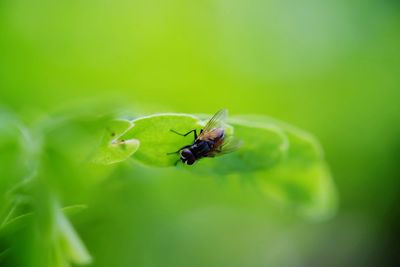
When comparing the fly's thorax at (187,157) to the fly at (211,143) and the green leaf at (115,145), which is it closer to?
the fly at (211,143)

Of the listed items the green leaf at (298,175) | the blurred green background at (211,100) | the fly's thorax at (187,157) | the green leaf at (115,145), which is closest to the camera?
the green leaf at (115,145)

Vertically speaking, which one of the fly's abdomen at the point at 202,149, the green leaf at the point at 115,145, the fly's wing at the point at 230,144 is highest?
the green leaf at the point at 115,145

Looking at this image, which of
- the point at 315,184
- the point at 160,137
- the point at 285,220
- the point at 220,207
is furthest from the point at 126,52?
the point at 160,137

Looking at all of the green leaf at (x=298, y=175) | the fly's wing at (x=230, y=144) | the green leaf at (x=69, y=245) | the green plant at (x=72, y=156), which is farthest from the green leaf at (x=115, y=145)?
the green leaf at (x=298, y=175)

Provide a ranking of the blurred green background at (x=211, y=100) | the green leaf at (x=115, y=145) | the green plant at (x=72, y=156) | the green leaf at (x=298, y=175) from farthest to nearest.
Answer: the blurred green background at (x=211, y=100) < the green leaf at (x=298, y=175) < the green leaf at (x=115, y=145) < the green plant at (x=72, y=156)

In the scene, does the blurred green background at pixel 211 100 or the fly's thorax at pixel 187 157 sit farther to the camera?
the blurred green background at pixel 211 100

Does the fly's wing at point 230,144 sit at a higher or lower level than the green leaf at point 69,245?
higher

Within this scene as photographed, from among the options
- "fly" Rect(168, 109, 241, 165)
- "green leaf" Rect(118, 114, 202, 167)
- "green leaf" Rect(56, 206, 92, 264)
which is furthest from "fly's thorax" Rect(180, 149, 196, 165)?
"green leaf" Rect(56, 206, 92, 264)
